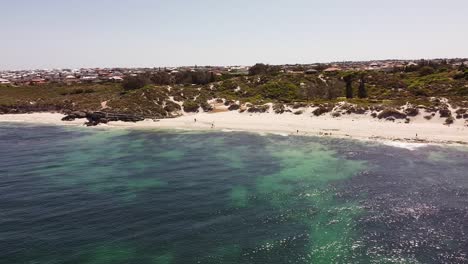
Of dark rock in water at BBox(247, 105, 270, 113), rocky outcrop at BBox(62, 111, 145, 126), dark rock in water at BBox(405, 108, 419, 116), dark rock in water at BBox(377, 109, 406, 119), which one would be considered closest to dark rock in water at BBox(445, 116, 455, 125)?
dark rock in water at BBox(405, 108, 419, 116)

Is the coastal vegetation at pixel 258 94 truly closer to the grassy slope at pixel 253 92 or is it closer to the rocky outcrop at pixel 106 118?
the grassy slope at pixel 253 92

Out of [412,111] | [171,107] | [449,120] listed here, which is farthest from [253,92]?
[449,120]

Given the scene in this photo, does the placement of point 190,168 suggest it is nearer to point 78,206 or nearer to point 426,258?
point 78,206

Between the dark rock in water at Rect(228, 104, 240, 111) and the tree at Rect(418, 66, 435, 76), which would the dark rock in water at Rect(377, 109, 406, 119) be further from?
the tree at Rect(418, 66, 435, 76)

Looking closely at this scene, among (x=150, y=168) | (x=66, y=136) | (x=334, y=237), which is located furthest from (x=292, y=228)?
(x=66, y=136)

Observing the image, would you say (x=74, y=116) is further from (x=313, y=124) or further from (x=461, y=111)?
(x=461, y=111)

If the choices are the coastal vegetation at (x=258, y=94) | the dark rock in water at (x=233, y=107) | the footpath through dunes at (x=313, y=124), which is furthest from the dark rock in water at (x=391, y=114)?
the dark rock in water at (x=233, y=107)
